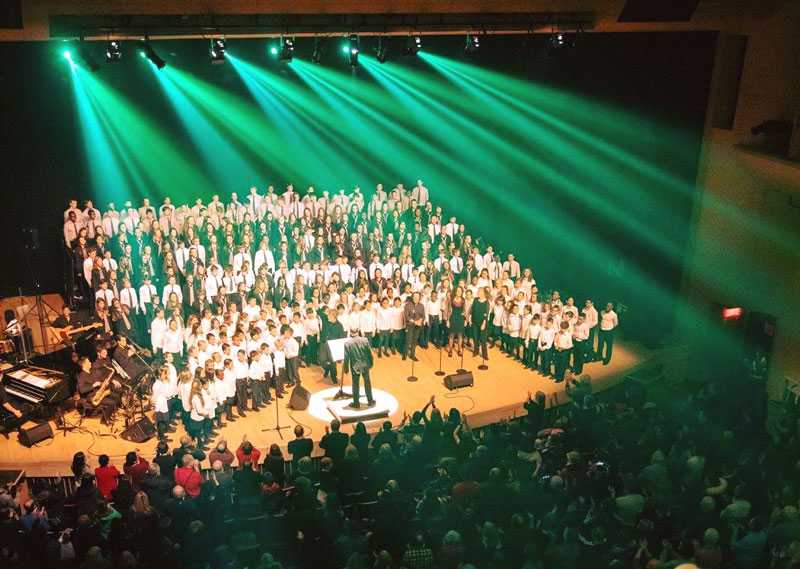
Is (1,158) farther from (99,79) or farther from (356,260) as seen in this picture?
(356,260)

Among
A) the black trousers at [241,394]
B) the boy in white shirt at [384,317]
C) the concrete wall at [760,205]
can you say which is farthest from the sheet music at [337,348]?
the concrete wall at [760,205]

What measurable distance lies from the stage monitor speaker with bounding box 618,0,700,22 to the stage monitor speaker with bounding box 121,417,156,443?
11.7m

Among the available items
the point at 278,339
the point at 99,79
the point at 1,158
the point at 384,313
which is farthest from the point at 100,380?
the point at 99,79

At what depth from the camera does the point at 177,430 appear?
523 inches

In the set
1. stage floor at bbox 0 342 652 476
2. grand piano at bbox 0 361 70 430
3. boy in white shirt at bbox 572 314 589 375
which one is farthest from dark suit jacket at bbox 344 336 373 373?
grand piano at bbox 0 361 70 430

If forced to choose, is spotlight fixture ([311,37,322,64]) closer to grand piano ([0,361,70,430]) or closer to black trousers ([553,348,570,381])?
black trousers ([553,348,570,381])

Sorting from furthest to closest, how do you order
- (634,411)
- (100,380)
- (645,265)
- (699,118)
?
(645,265) → (699,118) → (100,380) → (634,411)

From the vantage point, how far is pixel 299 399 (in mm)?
14109

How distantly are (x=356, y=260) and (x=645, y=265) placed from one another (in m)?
7.34

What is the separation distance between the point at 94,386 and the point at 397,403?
507 cm

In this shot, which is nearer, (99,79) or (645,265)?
(99,79)

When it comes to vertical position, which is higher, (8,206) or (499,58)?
(499,58)

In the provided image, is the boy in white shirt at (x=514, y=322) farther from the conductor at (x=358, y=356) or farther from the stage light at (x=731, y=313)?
the stage light at (x=731, y=313)

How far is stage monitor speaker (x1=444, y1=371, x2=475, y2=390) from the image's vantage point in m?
14.9
